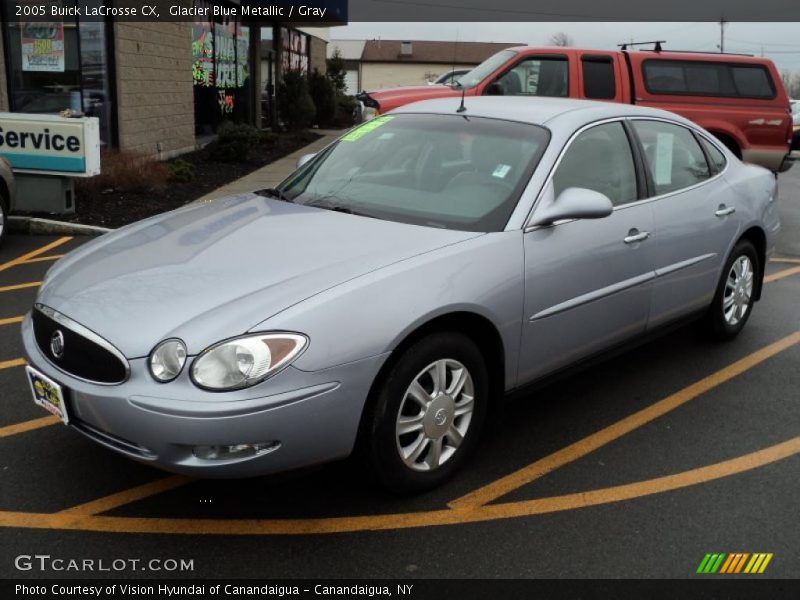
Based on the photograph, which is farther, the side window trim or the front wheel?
Answer: the front wheel

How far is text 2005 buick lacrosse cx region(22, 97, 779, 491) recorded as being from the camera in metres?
2.83

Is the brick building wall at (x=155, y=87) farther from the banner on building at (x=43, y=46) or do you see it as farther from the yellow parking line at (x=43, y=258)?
the yellow parking line at (x=43, y=258)

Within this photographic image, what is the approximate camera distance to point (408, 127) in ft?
14.7

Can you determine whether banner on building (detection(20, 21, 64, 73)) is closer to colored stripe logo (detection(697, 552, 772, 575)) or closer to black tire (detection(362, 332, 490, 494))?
black tire (detection(362, 332, 490, 494))

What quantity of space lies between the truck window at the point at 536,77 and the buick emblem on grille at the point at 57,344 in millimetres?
8250

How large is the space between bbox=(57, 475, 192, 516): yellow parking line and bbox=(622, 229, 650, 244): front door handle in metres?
2.47

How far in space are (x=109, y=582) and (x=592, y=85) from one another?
914 centimetres

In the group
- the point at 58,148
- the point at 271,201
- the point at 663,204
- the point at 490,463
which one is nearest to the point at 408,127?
the point at 271,201

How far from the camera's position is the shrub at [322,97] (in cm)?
2687

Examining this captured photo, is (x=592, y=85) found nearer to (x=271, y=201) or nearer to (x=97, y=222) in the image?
(x=97, y=222)

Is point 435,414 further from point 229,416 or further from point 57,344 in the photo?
point 57,344

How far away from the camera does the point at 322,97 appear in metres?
27.3

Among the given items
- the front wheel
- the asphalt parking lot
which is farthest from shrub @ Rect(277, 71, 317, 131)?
the asphalt parking lot

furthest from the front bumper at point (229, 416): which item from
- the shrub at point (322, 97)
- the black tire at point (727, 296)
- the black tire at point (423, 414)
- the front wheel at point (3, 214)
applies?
the shrub at point (322, 97)
